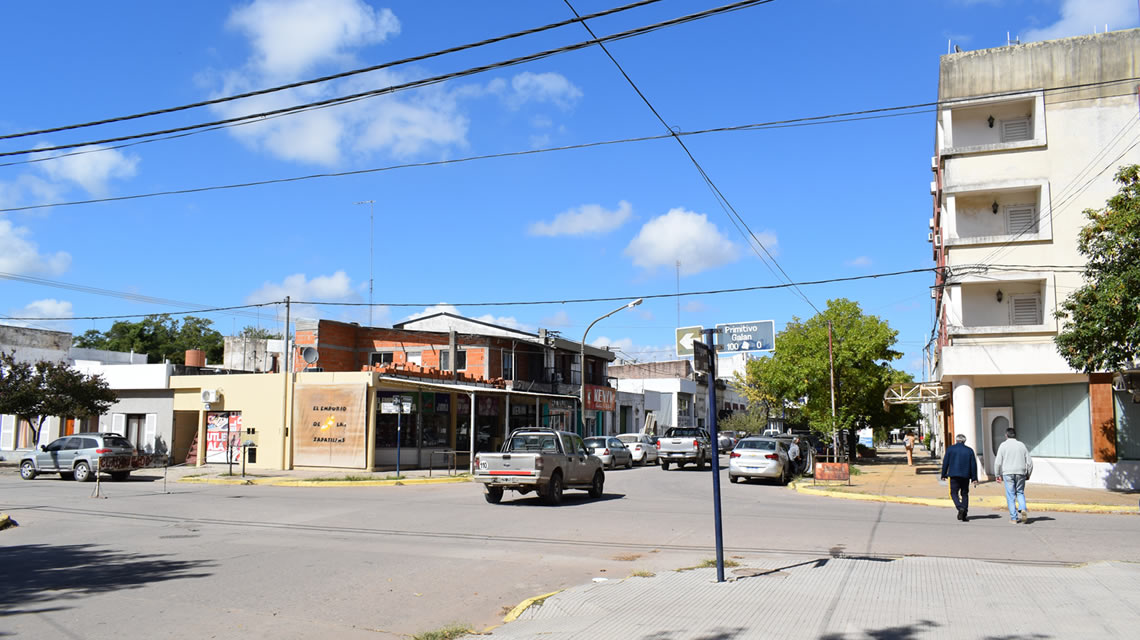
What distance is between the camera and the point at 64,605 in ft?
28.3

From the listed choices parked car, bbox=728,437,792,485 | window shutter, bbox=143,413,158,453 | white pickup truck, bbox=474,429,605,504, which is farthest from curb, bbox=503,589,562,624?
window shutter, bbox=143,413,158,453

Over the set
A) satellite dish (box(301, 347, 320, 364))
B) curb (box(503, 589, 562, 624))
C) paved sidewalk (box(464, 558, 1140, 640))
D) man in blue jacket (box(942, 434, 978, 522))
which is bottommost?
curb (box(503, 589, 562, 624))

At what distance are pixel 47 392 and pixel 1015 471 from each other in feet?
116

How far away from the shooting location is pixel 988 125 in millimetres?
29906

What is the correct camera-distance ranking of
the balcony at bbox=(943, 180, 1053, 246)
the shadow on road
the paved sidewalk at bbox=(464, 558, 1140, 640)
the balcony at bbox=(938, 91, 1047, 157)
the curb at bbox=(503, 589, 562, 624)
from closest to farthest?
the paved sidewalk at bbox=(464, 558, 1140, 640) → the curb at bbox=(503, 589, 562, 624) → the shadow on road → the balcony at bbox=(943, 180, 1053, 246) → the balcony at bbox=(938, 91, 1047, 157)

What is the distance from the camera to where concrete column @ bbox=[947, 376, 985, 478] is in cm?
2755

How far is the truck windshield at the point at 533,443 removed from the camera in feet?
68.1

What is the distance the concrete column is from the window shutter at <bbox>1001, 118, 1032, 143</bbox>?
879 cm

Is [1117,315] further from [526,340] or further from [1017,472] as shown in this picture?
[526,340]

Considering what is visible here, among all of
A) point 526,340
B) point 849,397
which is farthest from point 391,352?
point 849,397

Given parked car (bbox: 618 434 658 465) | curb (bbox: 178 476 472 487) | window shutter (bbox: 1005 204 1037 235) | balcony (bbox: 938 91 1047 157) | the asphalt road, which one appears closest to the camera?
the asphalt road

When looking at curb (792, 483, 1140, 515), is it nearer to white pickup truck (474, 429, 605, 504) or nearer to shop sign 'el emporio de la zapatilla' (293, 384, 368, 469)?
white pickup truck (474, 429, 605, 504)


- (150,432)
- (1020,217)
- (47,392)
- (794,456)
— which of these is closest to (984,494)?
(794,456)

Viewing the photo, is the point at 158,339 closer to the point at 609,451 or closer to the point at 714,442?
the point at 609,451
